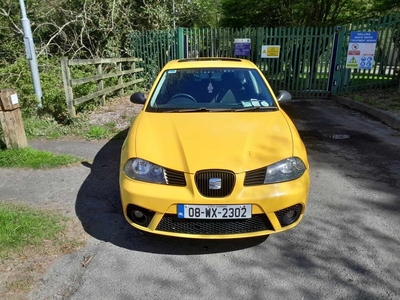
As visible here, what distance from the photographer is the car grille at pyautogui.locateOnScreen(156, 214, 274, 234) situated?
255 cm

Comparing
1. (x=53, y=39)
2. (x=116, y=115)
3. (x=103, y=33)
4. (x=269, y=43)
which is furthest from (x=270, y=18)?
(x=116, y=115)

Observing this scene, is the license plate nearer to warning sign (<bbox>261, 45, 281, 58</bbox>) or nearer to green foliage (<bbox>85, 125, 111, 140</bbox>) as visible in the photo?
green foliage (<bbox>85, 125, 111, 140</bbox>)

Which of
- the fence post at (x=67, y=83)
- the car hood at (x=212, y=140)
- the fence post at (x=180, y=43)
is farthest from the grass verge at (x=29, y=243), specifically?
the fence post at (x=180, y=43)

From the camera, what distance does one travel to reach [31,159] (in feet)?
15.9

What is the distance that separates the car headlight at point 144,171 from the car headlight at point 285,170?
0.89 m

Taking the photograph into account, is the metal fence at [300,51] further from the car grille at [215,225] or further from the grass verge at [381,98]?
the car grille at [215,225]

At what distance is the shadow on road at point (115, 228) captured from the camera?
2834mm

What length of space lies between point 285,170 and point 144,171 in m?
1.22

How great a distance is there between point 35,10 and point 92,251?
1136cm

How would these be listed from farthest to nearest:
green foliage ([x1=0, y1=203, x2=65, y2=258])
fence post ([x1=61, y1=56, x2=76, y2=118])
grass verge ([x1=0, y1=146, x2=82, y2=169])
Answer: fence post ([x1=61, y1=56, x2=76, y2=118]) → grass verge ([x1=0, y1=146, x2=82, y2=169]) → green foliage ([x1=0, y1=203, x2=65, y2=258])

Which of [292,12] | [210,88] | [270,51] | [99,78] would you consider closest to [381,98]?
[270,51]

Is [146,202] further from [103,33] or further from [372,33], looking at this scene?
[103,33]

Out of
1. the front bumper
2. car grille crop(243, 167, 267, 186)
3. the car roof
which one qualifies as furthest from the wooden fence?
car grille crop(243, 167, 267, 186)

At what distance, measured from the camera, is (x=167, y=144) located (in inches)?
111
